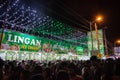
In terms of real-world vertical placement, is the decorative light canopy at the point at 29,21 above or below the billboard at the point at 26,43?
above

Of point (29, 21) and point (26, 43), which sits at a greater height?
point (29, 21)

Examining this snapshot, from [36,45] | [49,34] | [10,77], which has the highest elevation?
[49,34]

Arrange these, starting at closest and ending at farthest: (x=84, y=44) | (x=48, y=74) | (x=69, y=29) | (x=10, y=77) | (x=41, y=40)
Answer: (x=10, y=77) < (x=48, y=74) < (x=41, y=40) < (x=69, y=29) < (x=84, y=44)

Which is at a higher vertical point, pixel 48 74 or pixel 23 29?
pixel 23 29

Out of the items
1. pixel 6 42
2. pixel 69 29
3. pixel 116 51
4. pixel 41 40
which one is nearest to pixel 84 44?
pixel 116 51

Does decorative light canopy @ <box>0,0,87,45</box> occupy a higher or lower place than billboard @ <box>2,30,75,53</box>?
higher

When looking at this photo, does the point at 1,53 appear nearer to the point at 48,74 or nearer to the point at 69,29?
the point at 48,74

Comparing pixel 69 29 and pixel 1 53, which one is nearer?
pixel 1 53

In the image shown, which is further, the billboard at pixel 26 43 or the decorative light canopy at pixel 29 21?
the billboard at pixel 26 43

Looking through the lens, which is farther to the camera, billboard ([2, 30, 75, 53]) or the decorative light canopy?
billboard ([2, 30, 75, 53])

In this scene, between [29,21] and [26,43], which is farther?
[26,43]

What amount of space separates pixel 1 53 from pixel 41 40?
9.94 metres

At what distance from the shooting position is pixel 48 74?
23.7ft

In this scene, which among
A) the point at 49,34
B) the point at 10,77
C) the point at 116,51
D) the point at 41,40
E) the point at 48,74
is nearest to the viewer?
the point at 10,77
